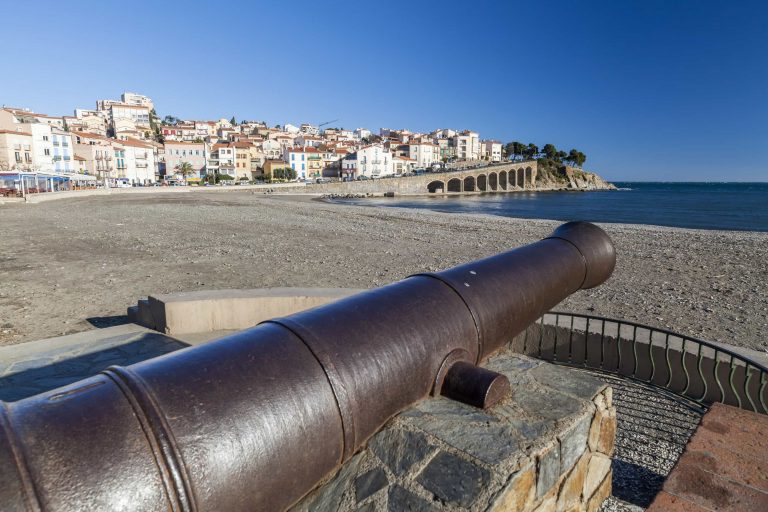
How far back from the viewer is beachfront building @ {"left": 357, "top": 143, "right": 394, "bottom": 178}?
334ft

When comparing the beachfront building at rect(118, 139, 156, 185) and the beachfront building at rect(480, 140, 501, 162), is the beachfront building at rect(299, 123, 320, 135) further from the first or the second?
the beachfront building at rect(118, 139, 156, 185)

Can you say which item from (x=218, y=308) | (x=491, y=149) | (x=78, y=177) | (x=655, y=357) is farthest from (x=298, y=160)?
(x=655, y=357)

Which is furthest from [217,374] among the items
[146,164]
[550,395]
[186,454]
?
[146,164]

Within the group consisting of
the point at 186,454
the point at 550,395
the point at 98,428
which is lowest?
the point at 550,395

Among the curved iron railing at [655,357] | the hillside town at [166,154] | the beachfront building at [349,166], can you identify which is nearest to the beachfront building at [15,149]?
the hillside town at [166,154]

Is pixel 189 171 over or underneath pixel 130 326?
over

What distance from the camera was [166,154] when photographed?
89.2 meters

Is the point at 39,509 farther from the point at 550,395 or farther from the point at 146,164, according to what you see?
the point at 146,164

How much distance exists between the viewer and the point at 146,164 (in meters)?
81.7

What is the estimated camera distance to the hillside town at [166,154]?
5934cm

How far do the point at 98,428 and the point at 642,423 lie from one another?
4.24 meters

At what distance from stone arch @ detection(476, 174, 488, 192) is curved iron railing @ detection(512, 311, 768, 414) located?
98.1m

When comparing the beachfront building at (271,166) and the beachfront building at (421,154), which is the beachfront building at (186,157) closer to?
the beachfront building at (271,166)

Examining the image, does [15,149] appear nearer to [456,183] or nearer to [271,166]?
[271,166]
